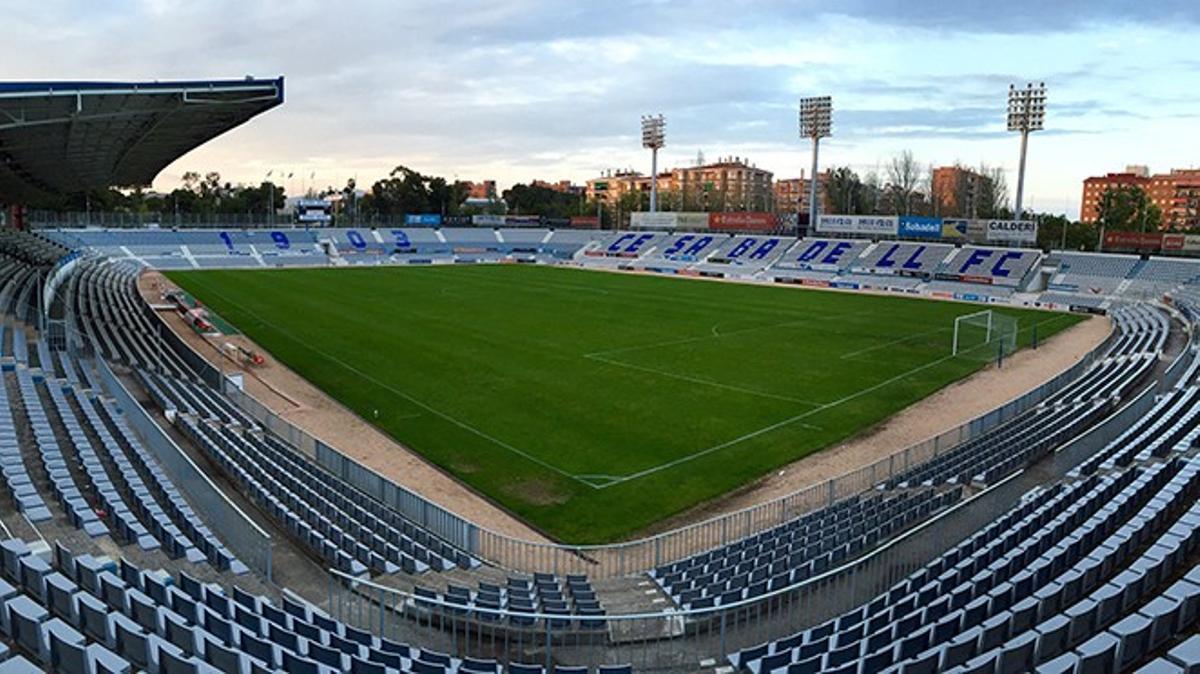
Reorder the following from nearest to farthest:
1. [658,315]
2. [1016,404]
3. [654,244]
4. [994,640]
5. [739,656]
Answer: [994,640]
[739,656]
[1016,404]
[658,315]
[654,244]

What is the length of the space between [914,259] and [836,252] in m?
7.10

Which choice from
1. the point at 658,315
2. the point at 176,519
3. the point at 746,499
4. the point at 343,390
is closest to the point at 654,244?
the point at 658,315

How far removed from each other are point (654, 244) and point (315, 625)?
79.0 m

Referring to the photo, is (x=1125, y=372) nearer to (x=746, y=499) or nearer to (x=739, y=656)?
(x=746, y=499)

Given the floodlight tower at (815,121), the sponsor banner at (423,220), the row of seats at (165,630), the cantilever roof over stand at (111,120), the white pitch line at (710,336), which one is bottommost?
the white pitch line at (710,336)

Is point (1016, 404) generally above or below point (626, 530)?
above

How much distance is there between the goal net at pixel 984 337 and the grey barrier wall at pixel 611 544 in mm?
17207

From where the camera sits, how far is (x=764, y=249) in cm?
7731

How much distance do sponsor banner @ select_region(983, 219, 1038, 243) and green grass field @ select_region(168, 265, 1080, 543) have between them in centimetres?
1358

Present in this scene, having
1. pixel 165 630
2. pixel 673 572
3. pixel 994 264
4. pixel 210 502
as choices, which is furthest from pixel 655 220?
pixel 165 630

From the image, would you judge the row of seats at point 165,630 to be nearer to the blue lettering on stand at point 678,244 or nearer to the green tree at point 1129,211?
the blue lettering on stand at point 678,244

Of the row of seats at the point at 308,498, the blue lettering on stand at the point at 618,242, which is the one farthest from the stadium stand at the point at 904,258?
the row of seats at the point at 308,498

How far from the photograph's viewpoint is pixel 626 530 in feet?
55.3

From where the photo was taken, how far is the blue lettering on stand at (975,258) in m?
63.2
